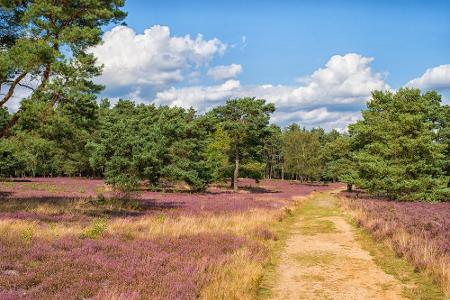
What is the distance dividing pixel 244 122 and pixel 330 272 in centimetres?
4154

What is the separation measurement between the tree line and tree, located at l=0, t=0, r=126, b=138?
0.16 feet

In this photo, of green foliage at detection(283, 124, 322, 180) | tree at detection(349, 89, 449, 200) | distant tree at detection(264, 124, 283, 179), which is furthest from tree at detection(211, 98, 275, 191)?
distant tree at detection(264, 124, 283, 179)

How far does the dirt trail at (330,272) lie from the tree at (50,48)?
1142cm

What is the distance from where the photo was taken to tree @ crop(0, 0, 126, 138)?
1627 centimetres

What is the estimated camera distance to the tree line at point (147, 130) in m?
17.3

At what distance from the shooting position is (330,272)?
484 inches

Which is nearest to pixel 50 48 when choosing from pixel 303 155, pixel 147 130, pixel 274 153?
pixel 147 130

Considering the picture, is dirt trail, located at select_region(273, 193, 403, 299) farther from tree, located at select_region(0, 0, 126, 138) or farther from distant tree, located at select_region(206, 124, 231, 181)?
distant tree, located at select_region(206, 124, 231, 181)

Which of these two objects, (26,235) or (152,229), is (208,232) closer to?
(152,229)

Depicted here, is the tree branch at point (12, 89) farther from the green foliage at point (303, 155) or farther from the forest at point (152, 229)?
the green foliage at point (303, 155)

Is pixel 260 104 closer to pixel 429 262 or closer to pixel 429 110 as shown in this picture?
pixel 429 110

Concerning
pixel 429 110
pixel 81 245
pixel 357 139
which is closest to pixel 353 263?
pixel 81 245

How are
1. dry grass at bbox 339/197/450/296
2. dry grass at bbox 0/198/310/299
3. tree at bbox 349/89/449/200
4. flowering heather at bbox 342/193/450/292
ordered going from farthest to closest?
tree at bbox 349/89/449/200 → flowering heather at bbox 342/193/450/292 → dry grass at bbox 339/197/450/296 → dry grass at bbox 0/198/310/299

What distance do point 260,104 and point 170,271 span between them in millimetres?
44007
